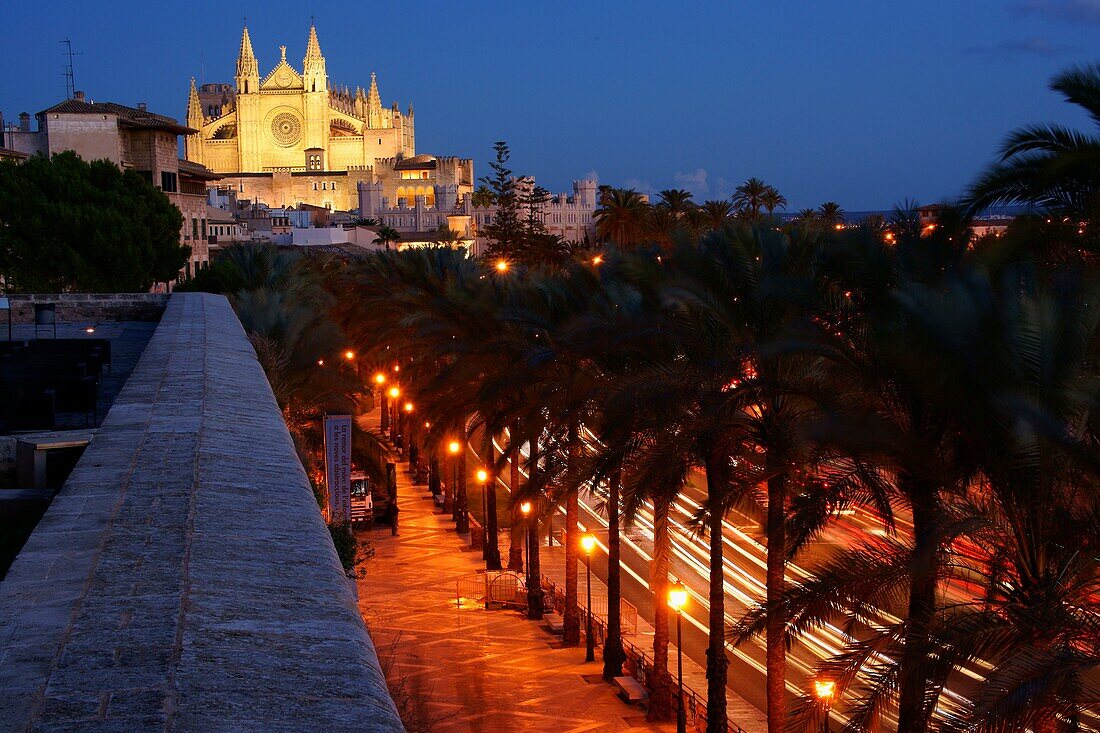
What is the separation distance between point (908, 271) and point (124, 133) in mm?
47833

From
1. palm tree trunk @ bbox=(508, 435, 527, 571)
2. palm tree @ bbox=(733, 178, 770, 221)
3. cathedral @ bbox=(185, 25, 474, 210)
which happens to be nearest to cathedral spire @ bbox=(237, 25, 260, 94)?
cathedral @ bbox=(185, 25, 474, 210)

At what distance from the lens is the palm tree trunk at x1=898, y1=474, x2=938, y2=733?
7.31 metres

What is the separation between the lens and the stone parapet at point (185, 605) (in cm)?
272

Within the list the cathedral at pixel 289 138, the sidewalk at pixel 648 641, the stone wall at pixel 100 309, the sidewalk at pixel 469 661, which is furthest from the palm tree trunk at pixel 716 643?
the cathedral at pixel 289 138

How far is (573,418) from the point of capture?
16.0 metres

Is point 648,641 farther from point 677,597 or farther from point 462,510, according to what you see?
point 462,510

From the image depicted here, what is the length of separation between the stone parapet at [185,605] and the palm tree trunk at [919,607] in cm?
380

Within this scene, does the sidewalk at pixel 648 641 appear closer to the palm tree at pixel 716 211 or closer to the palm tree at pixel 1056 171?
the palm tree at pixel 1056 171

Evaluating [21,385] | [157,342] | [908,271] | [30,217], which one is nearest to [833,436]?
[908,271]

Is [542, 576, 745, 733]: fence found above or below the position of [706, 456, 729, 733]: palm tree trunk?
below

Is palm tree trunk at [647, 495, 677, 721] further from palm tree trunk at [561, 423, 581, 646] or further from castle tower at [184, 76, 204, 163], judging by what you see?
castle tower at [184, 76, 204, 163]

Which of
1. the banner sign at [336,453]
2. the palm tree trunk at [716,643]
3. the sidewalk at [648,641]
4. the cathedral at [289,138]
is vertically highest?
the cathedral at [289,138]

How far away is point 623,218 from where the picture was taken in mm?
52531

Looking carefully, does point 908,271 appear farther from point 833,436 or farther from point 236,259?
point 236,259
